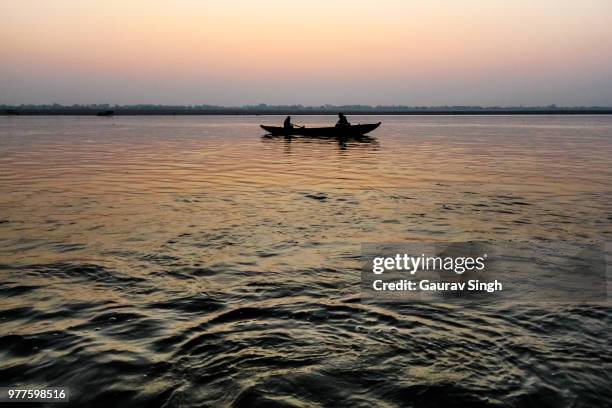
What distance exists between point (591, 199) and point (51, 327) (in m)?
16.8

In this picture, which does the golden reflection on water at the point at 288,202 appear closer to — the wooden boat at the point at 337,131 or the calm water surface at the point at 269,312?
the calm water surface at the point at 269,312

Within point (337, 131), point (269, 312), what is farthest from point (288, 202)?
point (337, 131)

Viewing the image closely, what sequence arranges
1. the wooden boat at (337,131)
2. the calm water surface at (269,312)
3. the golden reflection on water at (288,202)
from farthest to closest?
the wooden boat at (337,131) → the golden reflection on water at (288,202) → the calm water surface at (269,312)

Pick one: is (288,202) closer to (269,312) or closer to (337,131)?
(269,312)

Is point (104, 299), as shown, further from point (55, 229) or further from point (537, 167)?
point (537, 167)

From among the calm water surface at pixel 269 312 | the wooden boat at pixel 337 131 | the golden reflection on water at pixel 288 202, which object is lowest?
the calm water surface at pixel 269 312

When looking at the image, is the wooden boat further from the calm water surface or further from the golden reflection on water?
the calm water surface

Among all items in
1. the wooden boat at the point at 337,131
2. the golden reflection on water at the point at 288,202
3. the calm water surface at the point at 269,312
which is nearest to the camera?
the calm water surface at the point at 269,312

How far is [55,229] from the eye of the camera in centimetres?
1200

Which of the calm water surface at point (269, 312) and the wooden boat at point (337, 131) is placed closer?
the calm water surface at point (269, 312)

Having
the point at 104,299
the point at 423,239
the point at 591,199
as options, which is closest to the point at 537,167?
the point at 591,199

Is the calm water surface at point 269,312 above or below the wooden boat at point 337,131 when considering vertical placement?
below

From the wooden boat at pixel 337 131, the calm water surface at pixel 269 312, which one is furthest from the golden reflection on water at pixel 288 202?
the wooden boat at pixel 337 131

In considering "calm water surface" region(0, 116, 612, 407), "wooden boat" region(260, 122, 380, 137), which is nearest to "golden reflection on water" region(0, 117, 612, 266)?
"calm water surface" region(0, 116, 612, 407)
